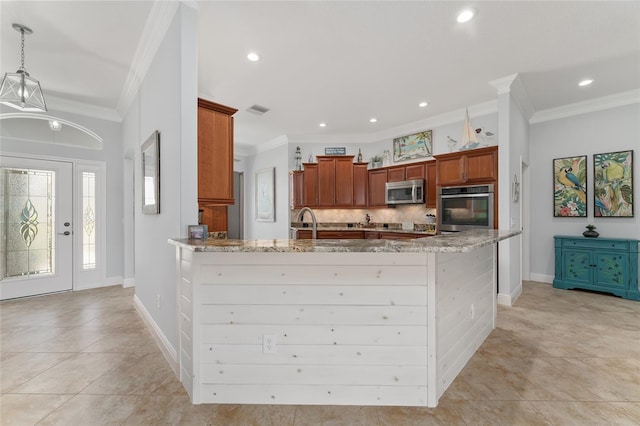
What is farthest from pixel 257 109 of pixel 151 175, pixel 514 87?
pixel 514 87

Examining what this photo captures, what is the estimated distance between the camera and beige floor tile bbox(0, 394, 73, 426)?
1.68 meters

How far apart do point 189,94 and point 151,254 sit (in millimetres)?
1594

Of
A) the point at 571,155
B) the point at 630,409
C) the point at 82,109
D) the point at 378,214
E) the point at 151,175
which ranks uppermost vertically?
the point at 82,109

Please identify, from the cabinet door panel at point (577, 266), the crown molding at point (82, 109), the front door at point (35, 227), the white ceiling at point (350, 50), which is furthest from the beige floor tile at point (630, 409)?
the crown molding at point (82, 109)

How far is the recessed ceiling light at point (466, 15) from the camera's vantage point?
7.83 ft

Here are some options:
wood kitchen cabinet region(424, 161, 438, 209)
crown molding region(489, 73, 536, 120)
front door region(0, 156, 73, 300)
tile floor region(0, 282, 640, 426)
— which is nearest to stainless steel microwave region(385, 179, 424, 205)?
wood kitchen cabinet region(424, 161, 438, 209)

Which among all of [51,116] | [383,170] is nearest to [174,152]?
[51,116]

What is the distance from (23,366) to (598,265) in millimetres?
6611

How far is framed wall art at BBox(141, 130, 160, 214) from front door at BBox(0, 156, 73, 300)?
99.7 inches

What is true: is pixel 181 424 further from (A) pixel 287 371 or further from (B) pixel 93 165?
(B) pixel 93 165

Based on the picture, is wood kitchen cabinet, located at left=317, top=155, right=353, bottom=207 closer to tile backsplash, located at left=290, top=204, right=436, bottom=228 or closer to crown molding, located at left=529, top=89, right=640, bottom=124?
tile backsplash, located at left=290, top=204, right=436, bottom=228

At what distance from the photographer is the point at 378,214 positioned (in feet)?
20.5

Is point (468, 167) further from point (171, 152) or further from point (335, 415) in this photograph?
point (171, 152)

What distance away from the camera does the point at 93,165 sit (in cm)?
459
